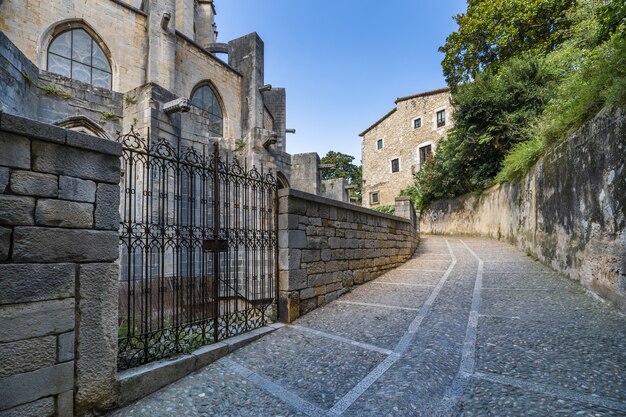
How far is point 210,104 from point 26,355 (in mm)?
13415

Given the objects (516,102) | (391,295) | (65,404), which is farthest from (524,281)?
(516,102)

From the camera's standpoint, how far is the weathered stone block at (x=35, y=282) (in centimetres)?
206

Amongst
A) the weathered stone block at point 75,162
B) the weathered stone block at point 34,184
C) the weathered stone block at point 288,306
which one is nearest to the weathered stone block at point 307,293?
the weathered stone block at point 288,306

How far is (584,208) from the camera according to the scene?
500 centimetres

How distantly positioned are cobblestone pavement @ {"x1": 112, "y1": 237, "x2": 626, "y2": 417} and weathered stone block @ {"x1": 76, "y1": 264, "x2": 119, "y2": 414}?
0.26 metres

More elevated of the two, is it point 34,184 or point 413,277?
point 34,184

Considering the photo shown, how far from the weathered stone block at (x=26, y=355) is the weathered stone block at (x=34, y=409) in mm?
229

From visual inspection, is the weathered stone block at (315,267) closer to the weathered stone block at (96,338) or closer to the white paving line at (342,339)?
the white paving line at (342,339)

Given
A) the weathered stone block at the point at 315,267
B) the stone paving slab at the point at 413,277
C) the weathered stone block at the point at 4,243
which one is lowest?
the stone paving slab at the point at 413,277

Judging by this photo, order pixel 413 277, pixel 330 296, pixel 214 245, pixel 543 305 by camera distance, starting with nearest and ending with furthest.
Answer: pixel 214 245
pixel 543 305
pixel 330 296
pixel 413 277

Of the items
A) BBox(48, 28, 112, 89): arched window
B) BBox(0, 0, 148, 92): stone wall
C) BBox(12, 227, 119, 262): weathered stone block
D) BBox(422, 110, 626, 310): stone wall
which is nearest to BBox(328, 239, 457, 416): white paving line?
BBox(12, 227, 119, 262): weathered stone block

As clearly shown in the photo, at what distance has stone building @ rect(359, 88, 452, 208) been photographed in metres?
24.2

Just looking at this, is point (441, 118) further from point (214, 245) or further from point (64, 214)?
point (64, 214)

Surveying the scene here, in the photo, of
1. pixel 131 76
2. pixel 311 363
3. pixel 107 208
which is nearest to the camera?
pixel 107 208
